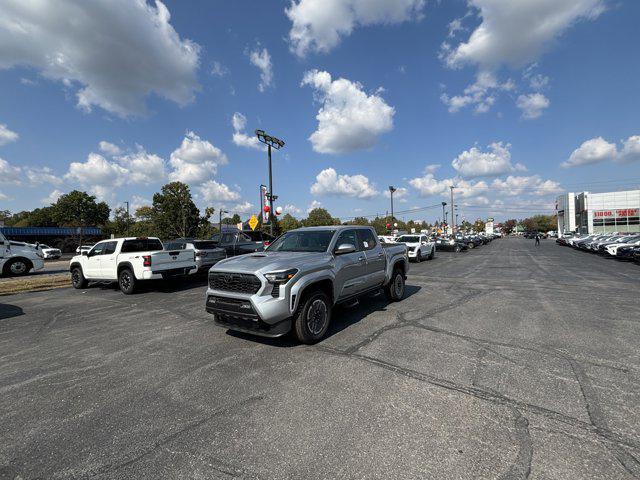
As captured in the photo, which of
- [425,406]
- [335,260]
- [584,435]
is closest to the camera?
[584,435]

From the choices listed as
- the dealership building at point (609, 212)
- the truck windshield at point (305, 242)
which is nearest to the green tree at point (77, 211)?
the truck windshield at point (305, 242)

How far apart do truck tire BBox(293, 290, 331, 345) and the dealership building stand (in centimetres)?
7584

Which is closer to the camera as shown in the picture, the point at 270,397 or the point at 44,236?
the point at 270,397

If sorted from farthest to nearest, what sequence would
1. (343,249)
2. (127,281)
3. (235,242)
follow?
(235,242) < (127,281) < (343,249)

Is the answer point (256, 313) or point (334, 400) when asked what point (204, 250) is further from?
point (334, 400)

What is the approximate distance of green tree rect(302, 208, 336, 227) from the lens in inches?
3536

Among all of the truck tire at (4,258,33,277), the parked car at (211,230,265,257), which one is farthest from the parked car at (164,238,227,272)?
the truck tire at (4,258,33,277)

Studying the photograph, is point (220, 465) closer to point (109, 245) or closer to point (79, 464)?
point (79, 464)

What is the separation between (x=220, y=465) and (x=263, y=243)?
12948 mm

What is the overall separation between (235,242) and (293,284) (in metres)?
10.2

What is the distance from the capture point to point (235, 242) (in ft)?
46.7

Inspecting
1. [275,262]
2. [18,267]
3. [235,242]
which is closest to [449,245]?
[235,242]

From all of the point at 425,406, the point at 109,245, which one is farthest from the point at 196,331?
the point at 109,245

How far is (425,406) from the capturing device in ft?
10.2
